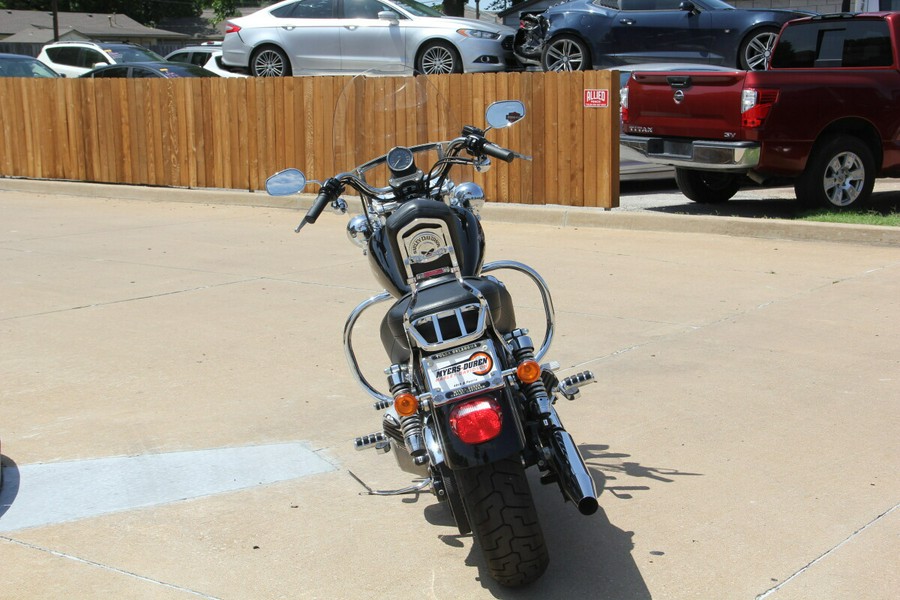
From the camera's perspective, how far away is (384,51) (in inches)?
672

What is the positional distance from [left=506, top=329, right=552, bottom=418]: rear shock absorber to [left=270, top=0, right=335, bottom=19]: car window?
14320 millimetres

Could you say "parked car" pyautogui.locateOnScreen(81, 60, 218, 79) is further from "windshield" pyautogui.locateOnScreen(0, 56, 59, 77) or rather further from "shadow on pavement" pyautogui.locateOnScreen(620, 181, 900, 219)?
"shadow on pavement" pyautogui.locateOnScreen(620, 181, 900, 219)

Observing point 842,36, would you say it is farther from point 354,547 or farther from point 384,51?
point 354,547

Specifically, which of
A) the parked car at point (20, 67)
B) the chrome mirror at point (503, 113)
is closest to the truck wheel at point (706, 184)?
the chrome mirror at point (503, 113)

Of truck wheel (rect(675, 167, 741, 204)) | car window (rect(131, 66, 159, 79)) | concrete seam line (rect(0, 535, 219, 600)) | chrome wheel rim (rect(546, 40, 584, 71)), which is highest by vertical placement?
chrome wheel rim (rect(546, 40, 584, 71))

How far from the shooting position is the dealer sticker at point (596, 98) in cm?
1184

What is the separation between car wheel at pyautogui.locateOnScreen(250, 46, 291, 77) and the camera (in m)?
17.8

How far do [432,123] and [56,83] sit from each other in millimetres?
12296

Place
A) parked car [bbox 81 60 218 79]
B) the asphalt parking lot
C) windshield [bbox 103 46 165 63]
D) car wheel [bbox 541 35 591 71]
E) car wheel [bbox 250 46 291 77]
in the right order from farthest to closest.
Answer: windshield [bbox 103 46 165 63], parked car [bbox 81 60 218 79], car wheel [bbox 250 46 291 77], car wheel [bbox 541 35 591 71], the asphalt parking lot

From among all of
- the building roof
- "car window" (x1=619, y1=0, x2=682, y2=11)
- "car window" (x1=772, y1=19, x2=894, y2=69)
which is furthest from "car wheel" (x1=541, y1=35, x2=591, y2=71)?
the building roof

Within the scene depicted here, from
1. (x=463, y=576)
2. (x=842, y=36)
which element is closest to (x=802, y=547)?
(x=463, y=576)

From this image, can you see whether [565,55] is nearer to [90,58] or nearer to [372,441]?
[372,441]

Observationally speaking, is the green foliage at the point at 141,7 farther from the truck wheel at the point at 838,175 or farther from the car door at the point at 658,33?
the truck wheel at the point at 838,175

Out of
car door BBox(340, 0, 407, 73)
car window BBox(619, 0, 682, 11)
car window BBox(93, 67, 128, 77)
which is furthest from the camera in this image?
car window BBox(93, 67, 128, 77)
